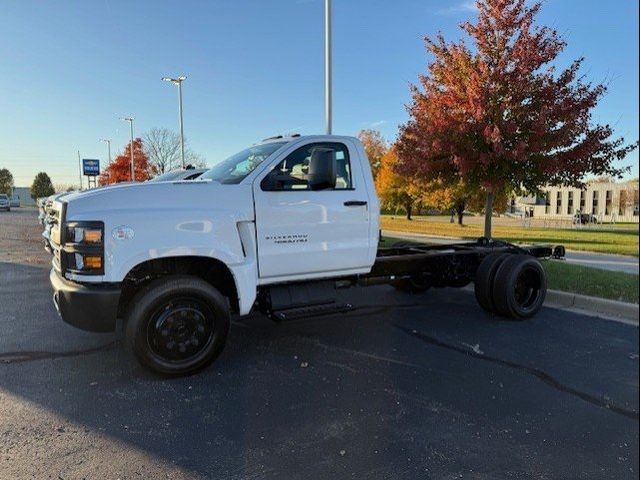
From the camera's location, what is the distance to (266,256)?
4.88m

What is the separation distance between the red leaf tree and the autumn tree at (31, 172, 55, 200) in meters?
39.8

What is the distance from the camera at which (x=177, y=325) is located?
4.53m

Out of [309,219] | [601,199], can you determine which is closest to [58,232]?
[309,219]

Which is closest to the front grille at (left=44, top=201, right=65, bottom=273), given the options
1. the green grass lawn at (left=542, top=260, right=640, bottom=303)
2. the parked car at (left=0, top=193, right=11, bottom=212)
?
the green grass lawn at (left=542, top=260, right=640, bottom=303)

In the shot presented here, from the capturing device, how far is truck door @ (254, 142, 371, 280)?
192 inches

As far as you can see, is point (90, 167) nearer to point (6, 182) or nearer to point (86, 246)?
point (6, 182)

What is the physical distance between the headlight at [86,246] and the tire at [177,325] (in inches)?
19.2

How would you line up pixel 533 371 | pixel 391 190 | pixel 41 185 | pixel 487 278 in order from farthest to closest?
1. pixel 41 185
2. pixel 391 190
3. pixel 487 278
4. pixel 533 371

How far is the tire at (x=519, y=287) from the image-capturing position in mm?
6383

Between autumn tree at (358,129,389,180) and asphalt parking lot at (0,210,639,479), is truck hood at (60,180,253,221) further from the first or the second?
autumn tree at (358,129,389,180)

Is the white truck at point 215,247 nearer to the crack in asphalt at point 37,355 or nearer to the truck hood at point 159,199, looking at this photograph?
the truck hood at point 159,199

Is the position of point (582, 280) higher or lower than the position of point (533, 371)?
higher

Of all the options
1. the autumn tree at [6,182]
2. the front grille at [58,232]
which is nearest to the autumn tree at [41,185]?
the autumn tree at [6,182]

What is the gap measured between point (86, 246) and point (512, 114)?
29.2 feet
